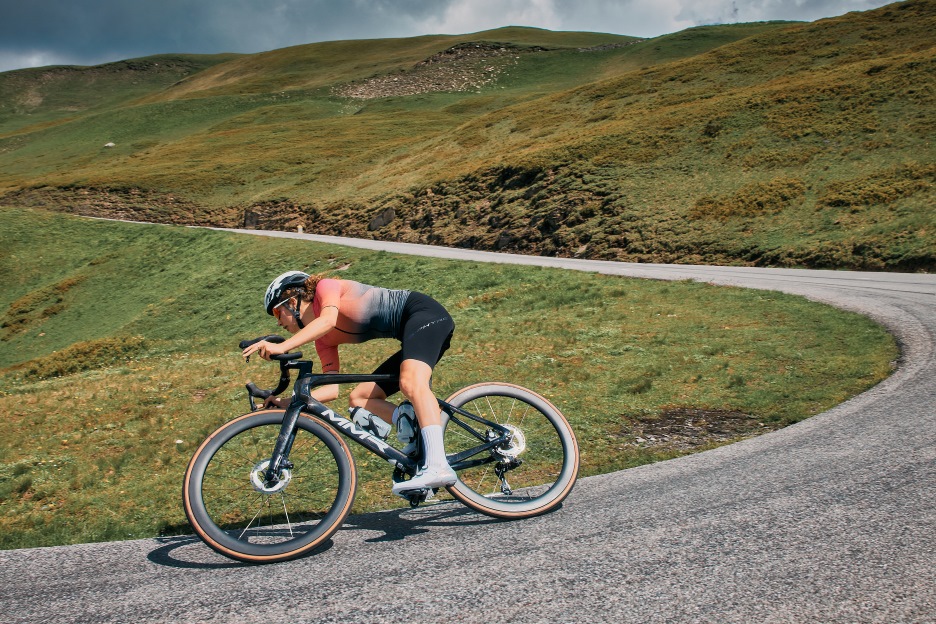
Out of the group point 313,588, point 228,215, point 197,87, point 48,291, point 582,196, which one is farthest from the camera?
point 197,87

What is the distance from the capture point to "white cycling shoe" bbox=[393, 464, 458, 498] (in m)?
4.78

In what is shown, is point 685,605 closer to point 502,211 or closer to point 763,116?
point 502,211

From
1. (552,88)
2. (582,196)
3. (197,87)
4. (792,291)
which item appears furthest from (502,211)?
(197,87)

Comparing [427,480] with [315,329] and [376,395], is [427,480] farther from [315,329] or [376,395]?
[315,329]

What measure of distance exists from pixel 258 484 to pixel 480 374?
6864mm

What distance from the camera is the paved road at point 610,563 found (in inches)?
136

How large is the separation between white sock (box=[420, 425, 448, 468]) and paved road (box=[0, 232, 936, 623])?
1.75ft

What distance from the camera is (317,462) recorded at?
16.7 feet

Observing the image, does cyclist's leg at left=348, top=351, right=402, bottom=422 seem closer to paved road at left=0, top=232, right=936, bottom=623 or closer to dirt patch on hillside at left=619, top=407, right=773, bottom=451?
paved road at left=0, top=232, right=936, bottom=623

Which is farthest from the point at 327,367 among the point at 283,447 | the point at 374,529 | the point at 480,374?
the point at 480,374

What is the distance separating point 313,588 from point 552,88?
12282 centimetres

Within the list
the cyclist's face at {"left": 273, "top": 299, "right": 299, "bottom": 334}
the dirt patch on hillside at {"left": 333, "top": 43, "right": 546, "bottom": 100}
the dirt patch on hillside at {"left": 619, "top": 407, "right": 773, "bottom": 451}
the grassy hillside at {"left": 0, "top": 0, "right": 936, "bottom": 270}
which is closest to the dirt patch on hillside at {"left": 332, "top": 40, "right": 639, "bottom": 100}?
the dirt patch on hillside at {"left": 333, "top": 43, "right": 546, "bottom": 100}

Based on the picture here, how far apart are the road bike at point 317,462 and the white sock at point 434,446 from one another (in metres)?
0.21

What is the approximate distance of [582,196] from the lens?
38562mm
